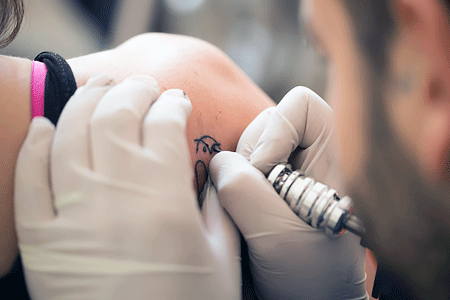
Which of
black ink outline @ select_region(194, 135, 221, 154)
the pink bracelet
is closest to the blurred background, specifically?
black ink outline @ select_region(194, 135, 221, 154)

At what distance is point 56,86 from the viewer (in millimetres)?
563

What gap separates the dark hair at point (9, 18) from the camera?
0.53m

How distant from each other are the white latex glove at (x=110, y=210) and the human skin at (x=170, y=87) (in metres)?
0.06

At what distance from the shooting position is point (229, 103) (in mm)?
854

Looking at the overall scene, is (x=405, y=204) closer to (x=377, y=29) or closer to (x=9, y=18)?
(x=377, y=29)

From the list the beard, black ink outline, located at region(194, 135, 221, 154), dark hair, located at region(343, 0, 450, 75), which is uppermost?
dark hair, located at region(343, 0, 450, 75)

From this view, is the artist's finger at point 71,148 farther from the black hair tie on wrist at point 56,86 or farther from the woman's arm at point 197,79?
the woman's arm at point 197,79

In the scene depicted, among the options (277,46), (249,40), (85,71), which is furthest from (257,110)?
(85,71)

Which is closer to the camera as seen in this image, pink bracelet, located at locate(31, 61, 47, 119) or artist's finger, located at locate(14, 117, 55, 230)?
artist's finger, located at locate(14, 117, 55, 230)

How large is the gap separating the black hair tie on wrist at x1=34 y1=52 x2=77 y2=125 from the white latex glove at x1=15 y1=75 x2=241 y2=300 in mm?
70

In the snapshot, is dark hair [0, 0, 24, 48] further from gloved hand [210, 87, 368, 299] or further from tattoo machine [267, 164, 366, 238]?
tattoo machine [267, 164, 366, 238]

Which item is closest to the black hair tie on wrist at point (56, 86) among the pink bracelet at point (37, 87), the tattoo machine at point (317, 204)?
the pink bracelet at point (37, 87)

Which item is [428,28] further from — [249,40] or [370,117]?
[249,40]

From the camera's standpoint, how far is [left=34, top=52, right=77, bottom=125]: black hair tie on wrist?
0.53 meters
